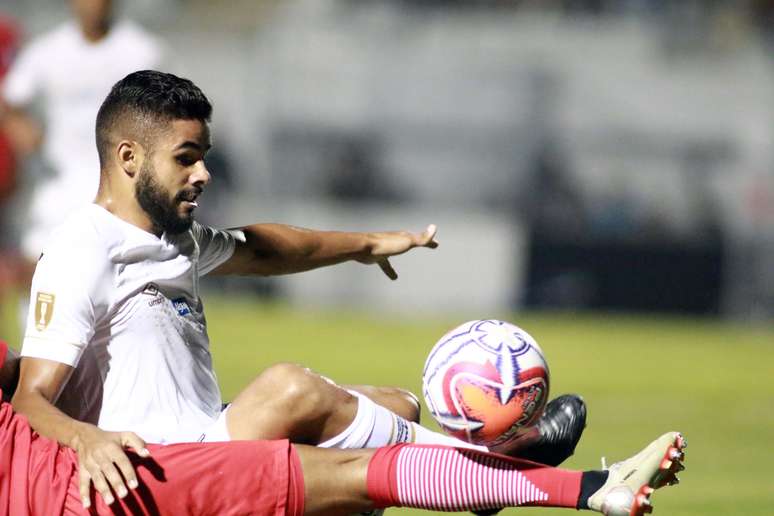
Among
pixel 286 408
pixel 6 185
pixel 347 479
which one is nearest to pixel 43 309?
pixel 286 408

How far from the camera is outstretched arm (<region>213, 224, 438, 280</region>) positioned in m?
5.34

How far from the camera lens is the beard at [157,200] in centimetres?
442

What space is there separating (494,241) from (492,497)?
14973 mm

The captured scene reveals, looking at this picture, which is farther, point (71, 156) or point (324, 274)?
point (324, 274)

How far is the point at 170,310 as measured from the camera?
4.53m

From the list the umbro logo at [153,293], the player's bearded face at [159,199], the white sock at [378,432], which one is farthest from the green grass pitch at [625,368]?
the player's bearded face at [159,199]

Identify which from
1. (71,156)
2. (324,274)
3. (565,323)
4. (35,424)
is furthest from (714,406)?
(324,274)

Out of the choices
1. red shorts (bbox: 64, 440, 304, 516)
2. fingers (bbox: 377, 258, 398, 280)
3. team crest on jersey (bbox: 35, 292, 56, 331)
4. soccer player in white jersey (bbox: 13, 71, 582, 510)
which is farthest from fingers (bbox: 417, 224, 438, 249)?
team crest on jersey (bbox: 35, 292, 56, 331)

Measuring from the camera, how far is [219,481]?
416 centimetres

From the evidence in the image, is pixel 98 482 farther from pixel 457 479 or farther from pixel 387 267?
pixel 387 267

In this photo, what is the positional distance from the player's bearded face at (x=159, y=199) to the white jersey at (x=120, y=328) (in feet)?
0.25

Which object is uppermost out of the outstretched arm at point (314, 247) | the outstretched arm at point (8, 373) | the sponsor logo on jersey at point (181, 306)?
the outstretched arm at point (314, 247)

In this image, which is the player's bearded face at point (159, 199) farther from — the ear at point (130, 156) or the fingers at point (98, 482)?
the fingers at point (98, 482)

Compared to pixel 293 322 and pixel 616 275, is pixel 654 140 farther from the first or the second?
pixel 293 322
